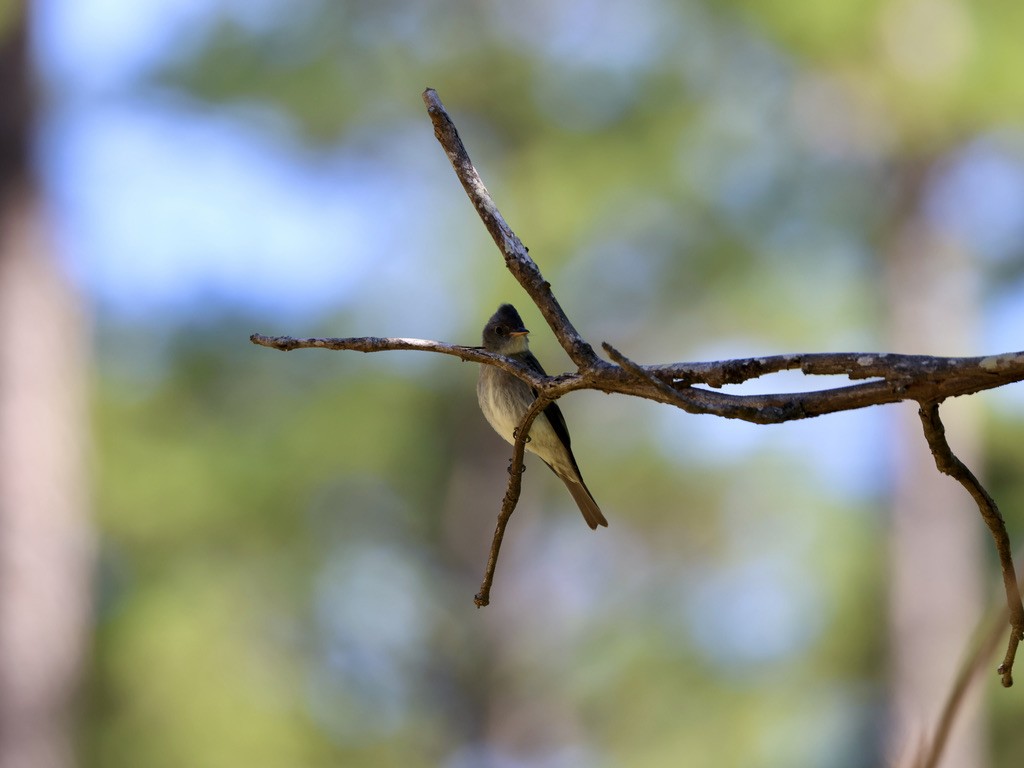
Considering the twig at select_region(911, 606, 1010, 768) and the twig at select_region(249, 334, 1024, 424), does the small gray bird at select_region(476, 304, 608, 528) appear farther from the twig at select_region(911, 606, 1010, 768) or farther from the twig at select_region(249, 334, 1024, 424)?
the twig at select_region(911, 606, 1010, 768)

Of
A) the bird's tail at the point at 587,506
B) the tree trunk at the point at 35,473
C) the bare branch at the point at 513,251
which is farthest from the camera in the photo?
the tree trunk at the point at 35,473

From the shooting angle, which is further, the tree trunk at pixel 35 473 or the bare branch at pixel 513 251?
the tree trunk at pixel 35 473

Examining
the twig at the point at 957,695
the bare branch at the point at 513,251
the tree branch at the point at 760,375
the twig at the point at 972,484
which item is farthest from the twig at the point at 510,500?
the twig at the point at 957,695

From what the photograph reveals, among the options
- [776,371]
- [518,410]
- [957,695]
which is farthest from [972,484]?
[518,410]

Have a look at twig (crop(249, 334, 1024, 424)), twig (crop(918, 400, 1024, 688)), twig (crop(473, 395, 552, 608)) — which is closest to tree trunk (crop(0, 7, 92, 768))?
twig (crop(473, 395, 552, 608))

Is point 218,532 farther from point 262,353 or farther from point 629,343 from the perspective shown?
point 629,343

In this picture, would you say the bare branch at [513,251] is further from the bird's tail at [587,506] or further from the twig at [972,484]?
the bird's tail at [587,506]

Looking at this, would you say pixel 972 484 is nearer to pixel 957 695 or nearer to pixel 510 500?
pixel 510 500
